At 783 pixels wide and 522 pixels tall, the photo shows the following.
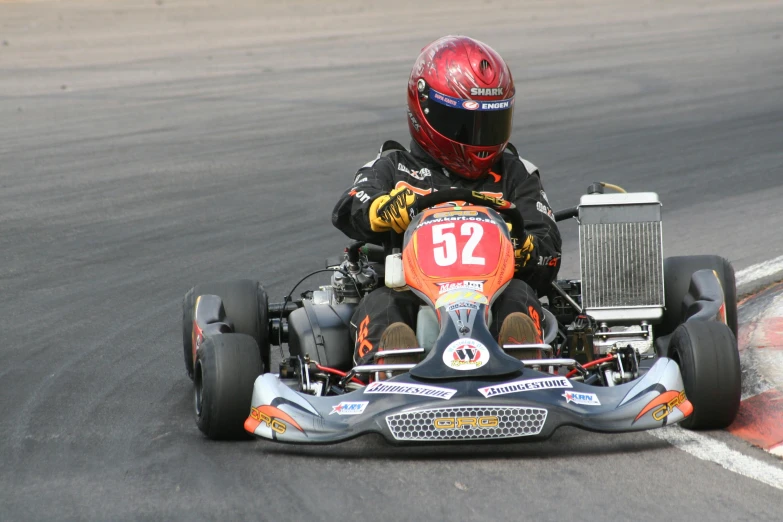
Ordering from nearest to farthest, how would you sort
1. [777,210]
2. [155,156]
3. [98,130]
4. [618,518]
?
[618,518]
[777,210]
[155,156]
[98,130]

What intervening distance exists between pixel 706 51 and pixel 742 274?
400 inches

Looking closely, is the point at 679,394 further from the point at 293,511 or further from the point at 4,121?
the point at 4,121

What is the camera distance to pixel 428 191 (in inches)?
212

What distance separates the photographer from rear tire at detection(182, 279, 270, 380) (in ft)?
17.7

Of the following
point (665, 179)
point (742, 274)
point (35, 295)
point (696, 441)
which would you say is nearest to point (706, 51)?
point (665, 179)

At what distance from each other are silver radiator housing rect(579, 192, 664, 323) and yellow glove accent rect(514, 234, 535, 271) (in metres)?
0.37

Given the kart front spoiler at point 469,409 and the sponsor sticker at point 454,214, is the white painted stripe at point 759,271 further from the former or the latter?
the kart front spoiler at point 469,409

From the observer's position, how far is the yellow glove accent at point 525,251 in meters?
5.07

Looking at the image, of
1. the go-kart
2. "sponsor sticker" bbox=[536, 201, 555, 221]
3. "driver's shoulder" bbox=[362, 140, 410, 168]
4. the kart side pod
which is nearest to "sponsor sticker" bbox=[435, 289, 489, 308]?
the go-kart

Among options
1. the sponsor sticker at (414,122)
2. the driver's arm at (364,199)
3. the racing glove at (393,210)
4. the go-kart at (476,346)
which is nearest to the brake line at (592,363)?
the go-kart at (476,346)

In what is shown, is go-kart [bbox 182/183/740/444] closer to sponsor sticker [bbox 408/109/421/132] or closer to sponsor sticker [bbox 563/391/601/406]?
sponsor sticker [bbox 563/391/601/406]

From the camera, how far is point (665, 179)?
9766mm

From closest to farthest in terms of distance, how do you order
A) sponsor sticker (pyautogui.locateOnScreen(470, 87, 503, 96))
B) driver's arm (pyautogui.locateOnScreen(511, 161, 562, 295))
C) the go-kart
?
the go-kart < driver's arm (pyautogui.locateOnScreen(511, 161, 562, 295)) < sponsor sticker (pyautogui.locateOnScreen(470, 87, 503, 96))

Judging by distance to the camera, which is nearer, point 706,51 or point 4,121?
point 4,121
